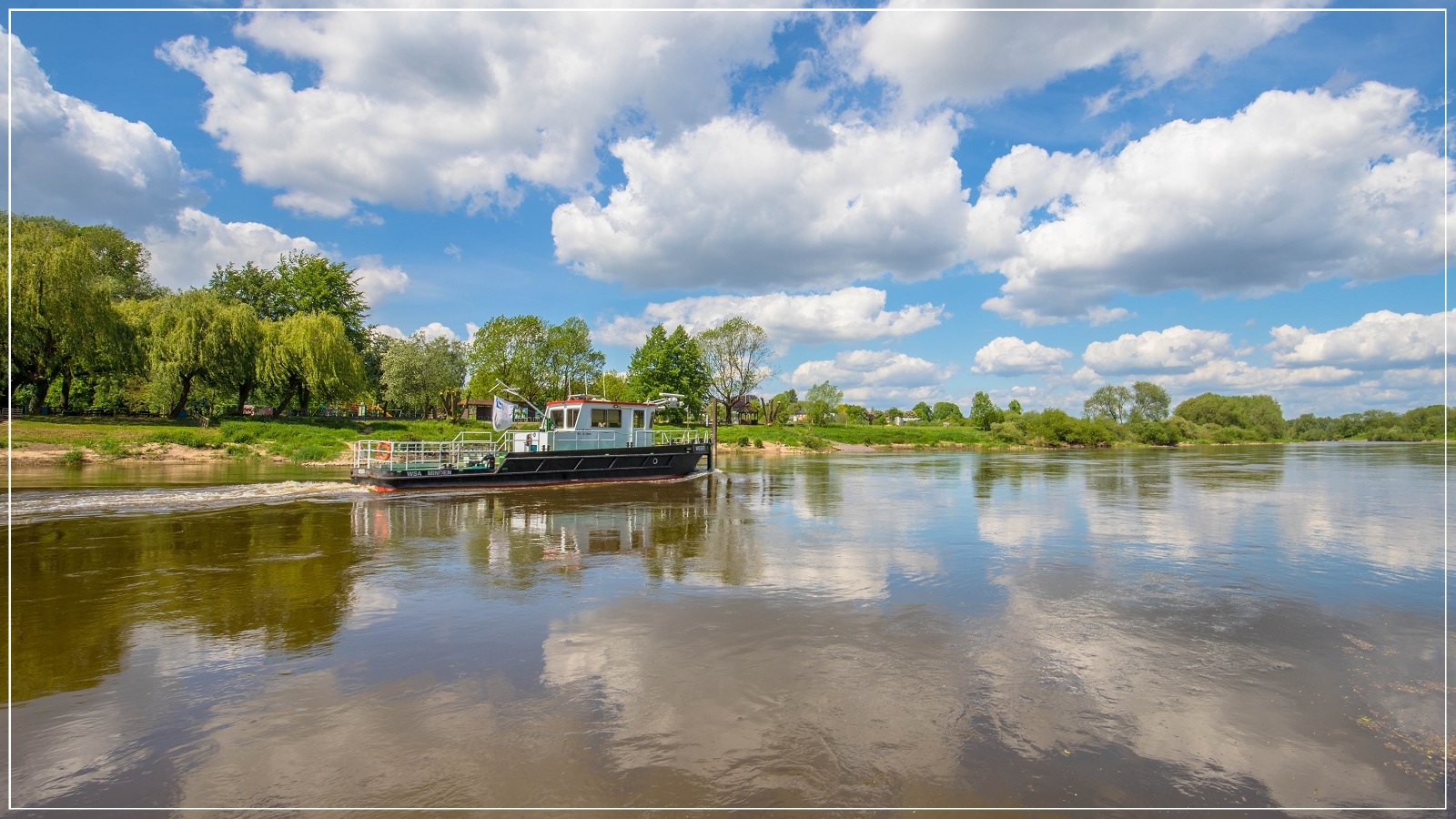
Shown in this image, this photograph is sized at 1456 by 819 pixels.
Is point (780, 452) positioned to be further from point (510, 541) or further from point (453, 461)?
point (510, 541)

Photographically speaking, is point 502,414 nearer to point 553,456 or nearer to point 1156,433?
point 553,456

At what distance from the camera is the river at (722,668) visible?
4.21 m

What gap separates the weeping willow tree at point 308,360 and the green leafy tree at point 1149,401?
95969 mm

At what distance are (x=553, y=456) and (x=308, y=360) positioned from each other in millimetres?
26782

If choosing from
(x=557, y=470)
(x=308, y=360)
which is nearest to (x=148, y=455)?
(x=308, y=360)

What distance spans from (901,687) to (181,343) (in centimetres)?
4519

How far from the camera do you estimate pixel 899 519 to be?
16078 millimetres

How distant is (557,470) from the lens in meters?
24.3

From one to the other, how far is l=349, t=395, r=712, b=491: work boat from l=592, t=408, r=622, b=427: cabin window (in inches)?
1.4

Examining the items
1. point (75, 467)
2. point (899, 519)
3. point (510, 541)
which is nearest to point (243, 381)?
point (75, 467)

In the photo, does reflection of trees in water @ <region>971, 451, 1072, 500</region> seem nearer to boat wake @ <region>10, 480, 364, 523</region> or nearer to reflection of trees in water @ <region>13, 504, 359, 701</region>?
reflection of trees in water @ <region>13, 504, 359, 701</region>

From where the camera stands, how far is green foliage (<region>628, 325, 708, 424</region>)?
227 ft

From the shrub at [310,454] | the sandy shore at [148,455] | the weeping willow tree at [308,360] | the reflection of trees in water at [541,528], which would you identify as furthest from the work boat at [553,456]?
the weeping willow tree at [308,360]

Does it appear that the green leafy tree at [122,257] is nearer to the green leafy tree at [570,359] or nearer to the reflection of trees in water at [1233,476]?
the green leafy tree at [570,359]
